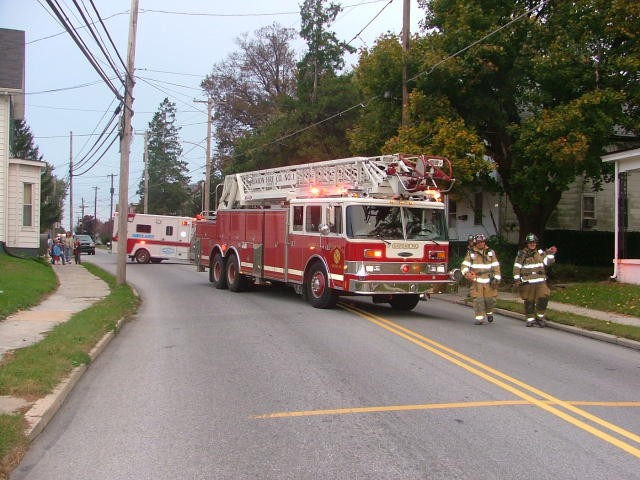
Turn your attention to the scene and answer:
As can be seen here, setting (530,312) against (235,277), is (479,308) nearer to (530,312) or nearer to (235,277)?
(530,312)

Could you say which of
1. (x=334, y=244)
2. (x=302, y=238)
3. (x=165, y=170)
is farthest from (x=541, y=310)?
(x=165, y=170)

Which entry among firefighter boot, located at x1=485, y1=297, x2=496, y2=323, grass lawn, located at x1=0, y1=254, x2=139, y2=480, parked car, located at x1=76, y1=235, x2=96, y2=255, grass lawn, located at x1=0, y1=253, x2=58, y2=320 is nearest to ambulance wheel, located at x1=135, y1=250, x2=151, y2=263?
grass lawn, located at x1=0, y1=253, x2=58, y2=320

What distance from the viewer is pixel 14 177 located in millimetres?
25828

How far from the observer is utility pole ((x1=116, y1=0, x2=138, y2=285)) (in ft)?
61.8

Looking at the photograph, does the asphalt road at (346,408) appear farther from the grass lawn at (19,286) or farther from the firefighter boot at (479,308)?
the grass lawn at (19,286)

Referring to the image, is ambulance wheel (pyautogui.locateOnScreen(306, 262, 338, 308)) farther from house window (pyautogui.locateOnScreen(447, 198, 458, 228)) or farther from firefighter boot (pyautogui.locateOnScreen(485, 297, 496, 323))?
house window (pyautogui.locateOnScreen(447, 198, 458, 228))

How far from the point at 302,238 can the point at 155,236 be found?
74.1ft

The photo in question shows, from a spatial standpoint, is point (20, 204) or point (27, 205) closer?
point (20, 204)

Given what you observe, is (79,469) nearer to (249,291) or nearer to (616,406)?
(616,406)

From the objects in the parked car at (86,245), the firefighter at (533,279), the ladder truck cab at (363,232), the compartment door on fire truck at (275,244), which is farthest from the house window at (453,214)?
the parked car at (86,245)

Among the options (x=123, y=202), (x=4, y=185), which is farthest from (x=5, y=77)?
(x=123, y=202)

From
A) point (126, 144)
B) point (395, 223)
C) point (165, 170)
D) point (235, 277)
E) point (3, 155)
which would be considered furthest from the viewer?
point (165, 170)

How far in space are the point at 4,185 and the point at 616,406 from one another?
24.0 metres

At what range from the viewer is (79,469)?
14.9 ft
